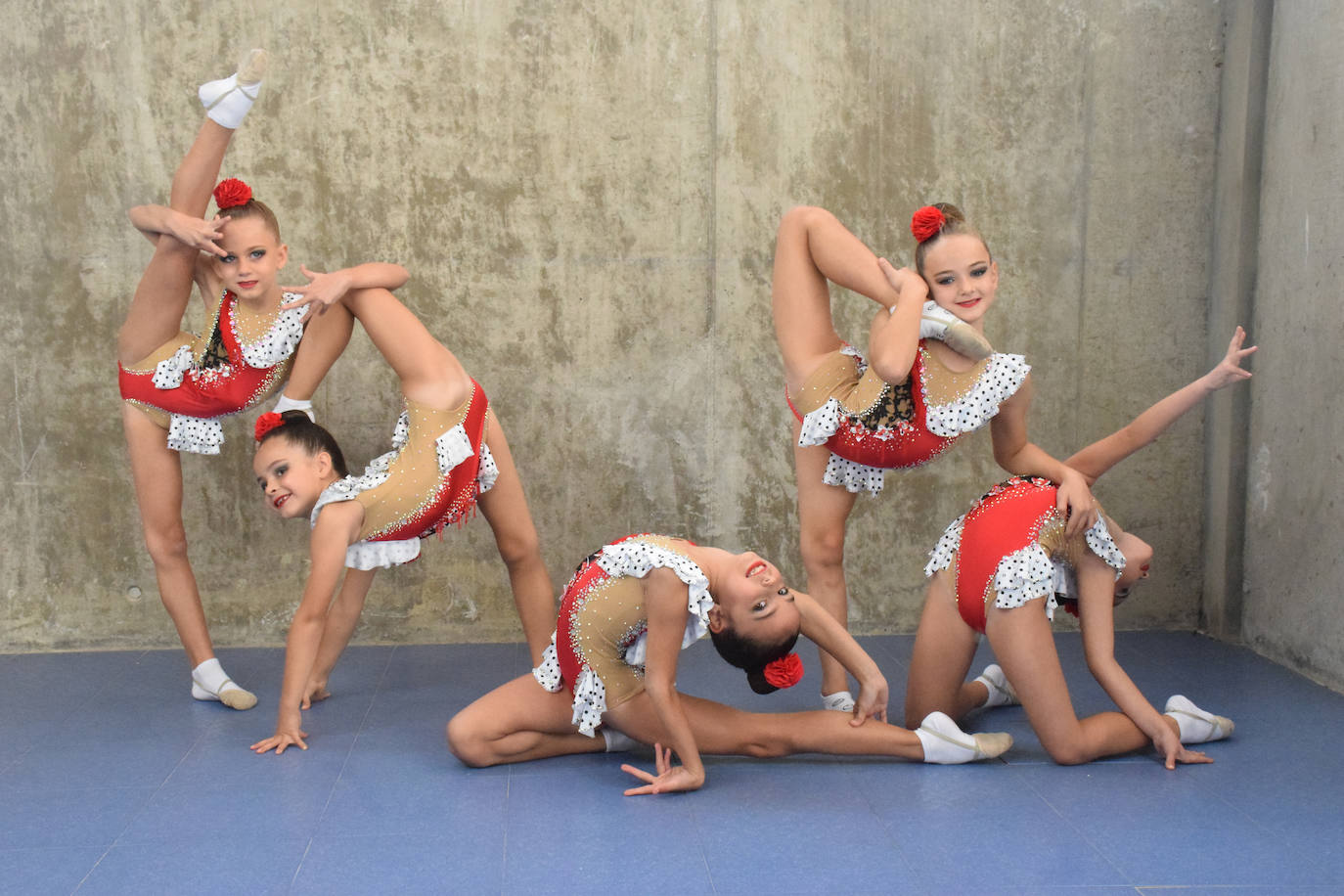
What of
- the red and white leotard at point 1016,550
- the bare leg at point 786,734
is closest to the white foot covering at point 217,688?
the bare leg at point 786,734

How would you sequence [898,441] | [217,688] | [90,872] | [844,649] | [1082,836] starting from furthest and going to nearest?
[217,688] < [898,441] < [844,649] < [1082,836] < [90,872]

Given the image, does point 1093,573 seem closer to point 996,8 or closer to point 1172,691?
point 1172,691

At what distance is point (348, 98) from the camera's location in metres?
4.12

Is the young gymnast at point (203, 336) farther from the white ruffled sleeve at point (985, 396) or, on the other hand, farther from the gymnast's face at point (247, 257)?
the white ruffled sleeve at point (985, 396)

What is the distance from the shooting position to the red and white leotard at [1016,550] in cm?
291

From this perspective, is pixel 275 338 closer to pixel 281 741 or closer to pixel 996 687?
pixel 281 741

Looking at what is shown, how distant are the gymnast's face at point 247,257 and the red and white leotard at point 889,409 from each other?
156cm

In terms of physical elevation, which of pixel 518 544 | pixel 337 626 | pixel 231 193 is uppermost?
pixel 231 193

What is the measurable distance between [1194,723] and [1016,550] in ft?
2.30

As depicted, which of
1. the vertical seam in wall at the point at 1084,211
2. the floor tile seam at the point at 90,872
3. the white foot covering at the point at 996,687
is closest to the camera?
the floor tile seam at the point at 90,872

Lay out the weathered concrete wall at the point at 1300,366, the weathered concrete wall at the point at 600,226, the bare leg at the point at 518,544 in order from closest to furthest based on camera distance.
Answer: the bare leg at the point at 518,544 → the weathered concrete wall at the point at 1300,366 → the weathered concrete wall at the point at 600,226

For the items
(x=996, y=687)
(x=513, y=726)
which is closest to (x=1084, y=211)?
(x=996, y=687)

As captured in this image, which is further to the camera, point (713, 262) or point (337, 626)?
point (713, 262)

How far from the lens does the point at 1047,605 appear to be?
2.94m
